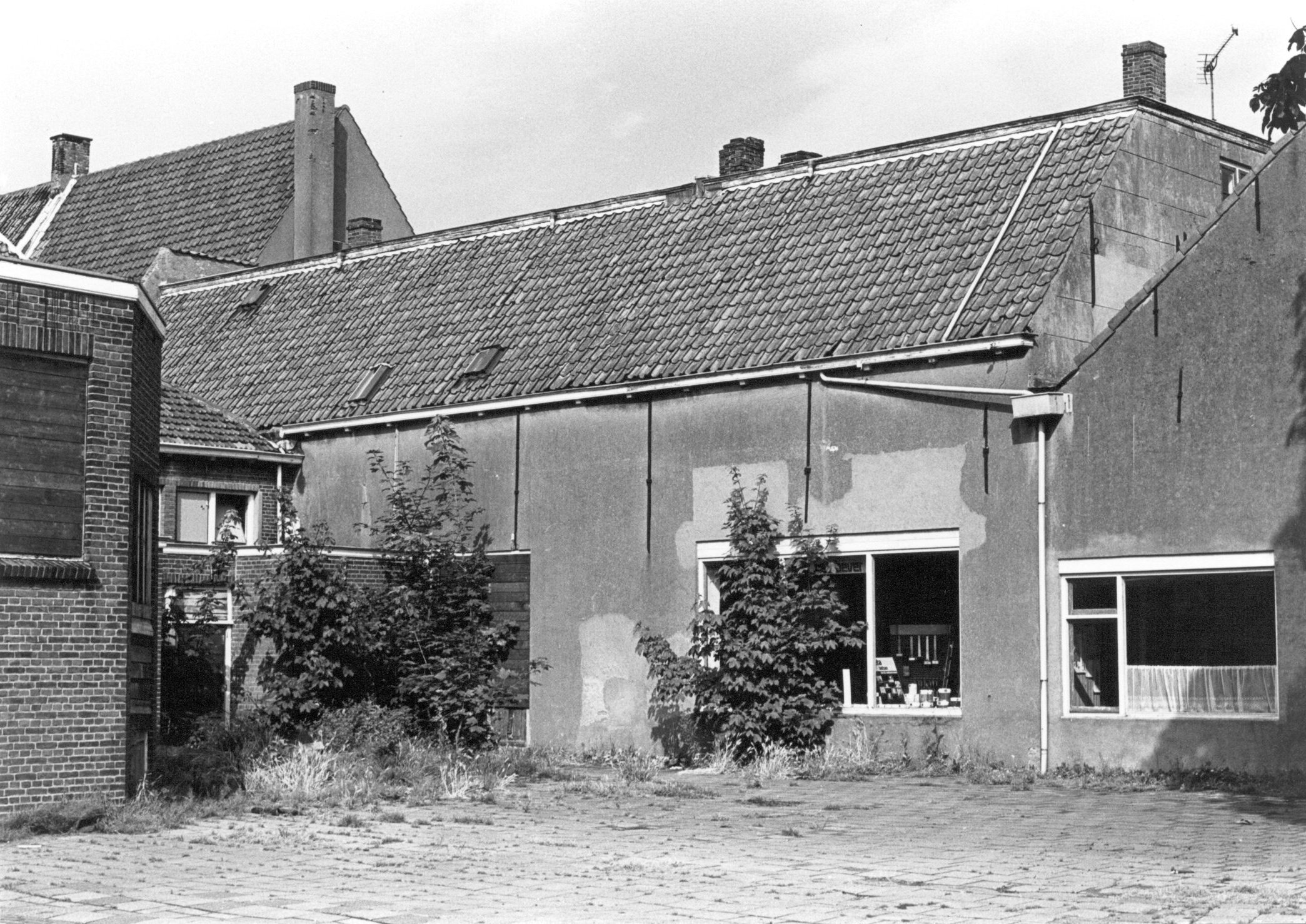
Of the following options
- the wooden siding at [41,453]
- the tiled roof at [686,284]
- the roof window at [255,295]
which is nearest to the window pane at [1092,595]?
the tiled roof at [686,284]

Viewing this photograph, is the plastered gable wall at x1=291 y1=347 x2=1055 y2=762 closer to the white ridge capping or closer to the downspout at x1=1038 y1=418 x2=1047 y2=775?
the downspout at x1=1038 y1=418 x2=1047 y2=775

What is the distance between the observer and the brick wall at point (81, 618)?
14609mm

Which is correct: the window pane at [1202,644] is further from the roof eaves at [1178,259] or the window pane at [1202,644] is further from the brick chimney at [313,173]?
the brick chimney at [313,173]

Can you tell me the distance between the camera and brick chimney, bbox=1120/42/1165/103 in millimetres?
24422

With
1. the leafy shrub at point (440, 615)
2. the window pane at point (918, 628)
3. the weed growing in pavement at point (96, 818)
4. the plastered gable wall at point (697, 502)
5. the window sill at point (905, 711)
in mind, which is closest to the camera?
the weed growing in pavement at point (96, 818)

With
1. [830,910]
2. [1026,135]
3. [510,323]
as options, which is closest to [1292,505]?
[1026,135]

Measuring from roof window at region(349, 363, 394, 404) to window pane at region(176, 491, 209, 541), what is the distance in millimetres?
2698

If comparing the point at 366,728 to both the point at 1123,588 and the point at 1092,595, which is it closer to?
the point at 1092,595

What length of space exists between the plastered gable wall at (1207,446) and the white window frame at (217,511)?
12761 mm

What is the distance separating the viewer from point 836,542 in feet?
69.8

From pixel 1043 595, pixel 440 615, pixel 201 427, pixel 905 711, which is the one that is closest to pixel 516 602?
pixel 440 615

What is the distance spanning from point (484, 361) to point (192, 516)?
5116 mm

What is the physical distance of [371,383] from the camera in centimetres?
2712

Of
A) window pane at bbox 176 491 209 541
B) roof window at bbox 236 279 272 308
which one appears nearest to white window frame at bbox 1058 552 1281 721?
window pane at bbox 176 491 209 541
